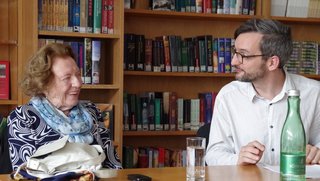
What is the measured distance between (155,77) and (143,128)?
1.36ft

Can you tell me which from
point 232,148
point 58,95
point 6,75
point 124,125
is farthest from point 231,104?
point 6,75

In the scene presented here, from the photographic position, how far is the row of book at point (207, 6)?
3629 mm

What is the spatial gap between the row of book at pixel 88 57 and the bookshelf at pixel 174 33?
0.28m

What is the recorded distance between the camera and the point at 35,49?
3125mm

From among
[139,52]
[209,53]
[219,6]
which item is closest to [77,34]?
[139,52]

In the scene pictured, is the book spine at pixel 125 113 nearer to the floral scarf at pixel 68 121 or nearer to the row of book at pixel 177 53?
the row of book at pixel 177 53

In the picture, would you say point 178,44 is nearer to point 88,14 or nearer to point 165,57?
point 165,57

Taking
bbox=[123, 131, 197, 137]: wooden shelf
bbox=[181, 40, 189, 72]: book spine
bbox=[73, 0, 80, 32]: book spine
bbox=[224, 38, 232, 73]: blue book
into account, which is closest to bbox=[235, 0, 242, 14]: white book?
bbox=[224, 38, 232, 73]: blue book

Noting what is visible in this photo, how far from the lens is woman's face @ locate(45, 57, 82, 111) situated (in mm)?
2160

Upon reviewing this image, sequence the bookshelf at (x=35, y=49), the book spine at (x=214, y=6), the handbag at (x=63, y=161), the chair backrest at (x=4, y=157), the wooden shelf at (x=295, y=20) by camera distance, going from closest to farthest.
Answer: the handbag at (x=63, y=161) < the chair backrest at (x=4, y=157) < the bookshelf at (x=35, y=49) < the book spine at (x=214, y=6) < the wooden shelf at (x=295, y=20)

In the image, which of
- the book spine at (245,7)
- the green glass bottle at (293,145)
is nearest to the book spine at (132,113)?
the book spine at (245,7)

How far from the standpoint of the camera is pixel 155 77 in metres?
3.79

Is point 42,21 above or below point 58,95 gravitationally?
above

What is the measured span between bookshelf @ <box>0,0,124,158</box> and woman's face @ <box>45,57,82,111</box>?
989mm
